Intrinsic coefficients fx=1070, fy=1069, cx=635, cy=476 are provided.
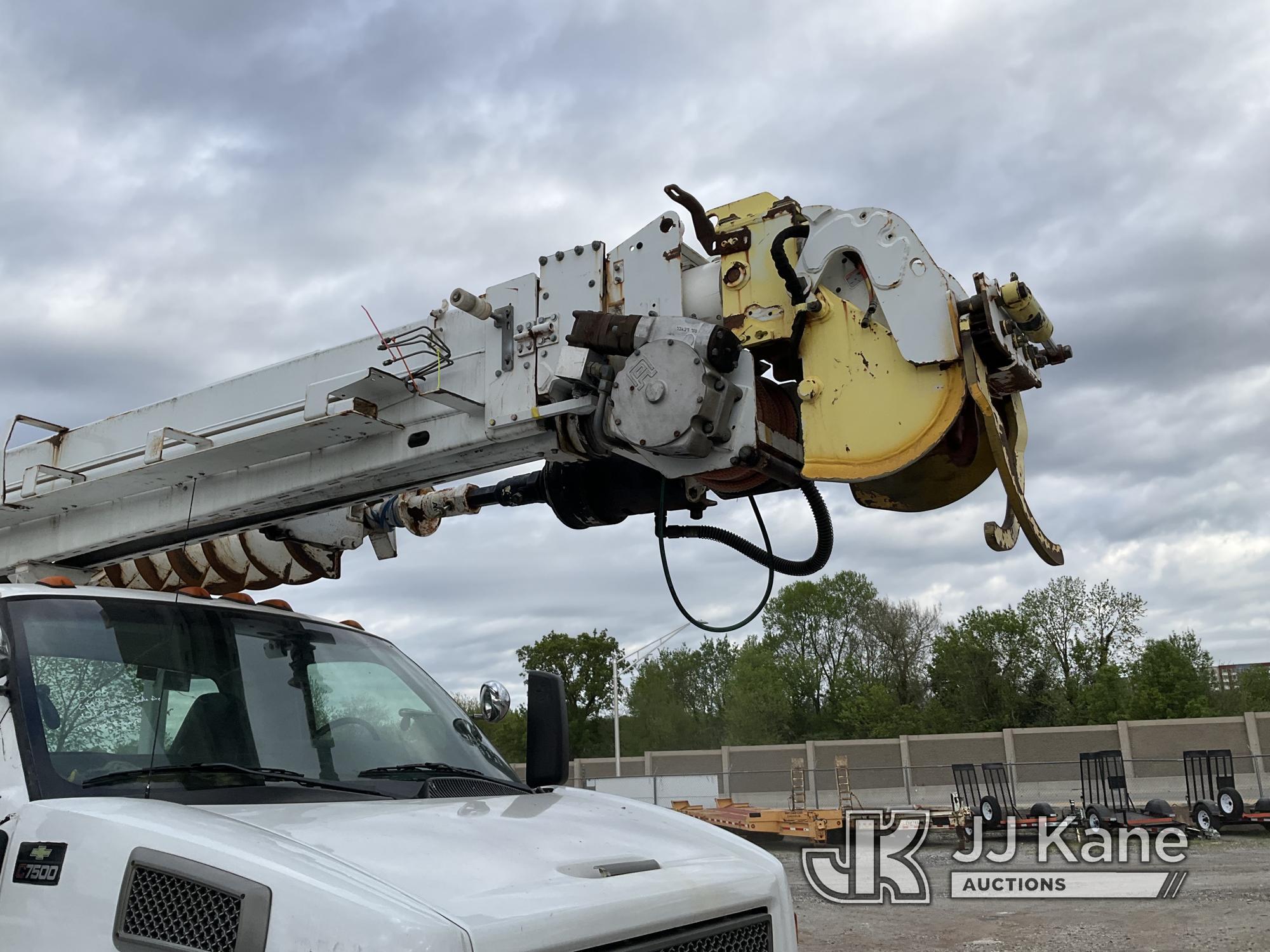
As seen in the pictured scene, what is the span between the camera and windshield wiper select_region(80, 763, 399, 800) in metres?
2.65

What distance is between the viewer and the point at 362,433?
15.3 feet

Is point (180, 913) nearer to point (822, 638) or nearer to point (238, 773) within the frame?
point (238, 773)

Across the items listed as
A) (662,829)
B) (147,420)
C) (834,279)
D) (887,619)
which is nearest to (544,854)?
(662,829)

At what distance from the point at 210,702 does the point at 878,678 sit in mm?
60758

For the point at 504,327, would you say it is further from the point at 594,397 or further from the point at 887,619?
the point at 887,619

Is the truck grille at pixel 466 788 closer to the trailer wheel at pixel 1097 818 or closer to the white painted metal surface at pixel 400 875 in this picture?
the white painted metal surface at pixel 400 875

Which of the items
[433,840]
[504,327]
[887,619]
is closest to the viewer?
[433,840]

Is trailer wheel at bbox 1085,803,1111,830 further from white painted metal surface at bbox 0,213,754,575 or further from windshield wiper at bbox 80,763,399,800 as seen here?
windshield wiper at bbox 80,763,399,800

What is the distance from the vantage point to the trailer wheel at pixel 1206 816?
18.4 m

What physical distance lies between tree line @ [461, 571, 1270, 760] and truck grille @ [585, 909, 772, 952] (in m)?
36.3

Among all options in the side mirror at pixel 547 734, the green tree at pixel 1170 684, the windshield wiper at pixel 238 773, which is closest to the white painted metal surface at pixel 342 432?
the side mirror at pixel 547 734

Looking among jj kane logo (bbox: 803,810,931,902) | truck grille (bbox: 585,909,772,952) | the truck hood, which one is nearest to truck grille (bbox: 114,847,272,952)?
the truck hood

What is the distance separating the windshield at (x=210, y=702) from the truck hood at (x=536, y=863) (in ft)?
1.29

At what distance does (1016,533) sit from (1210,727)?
30104 millimetres
